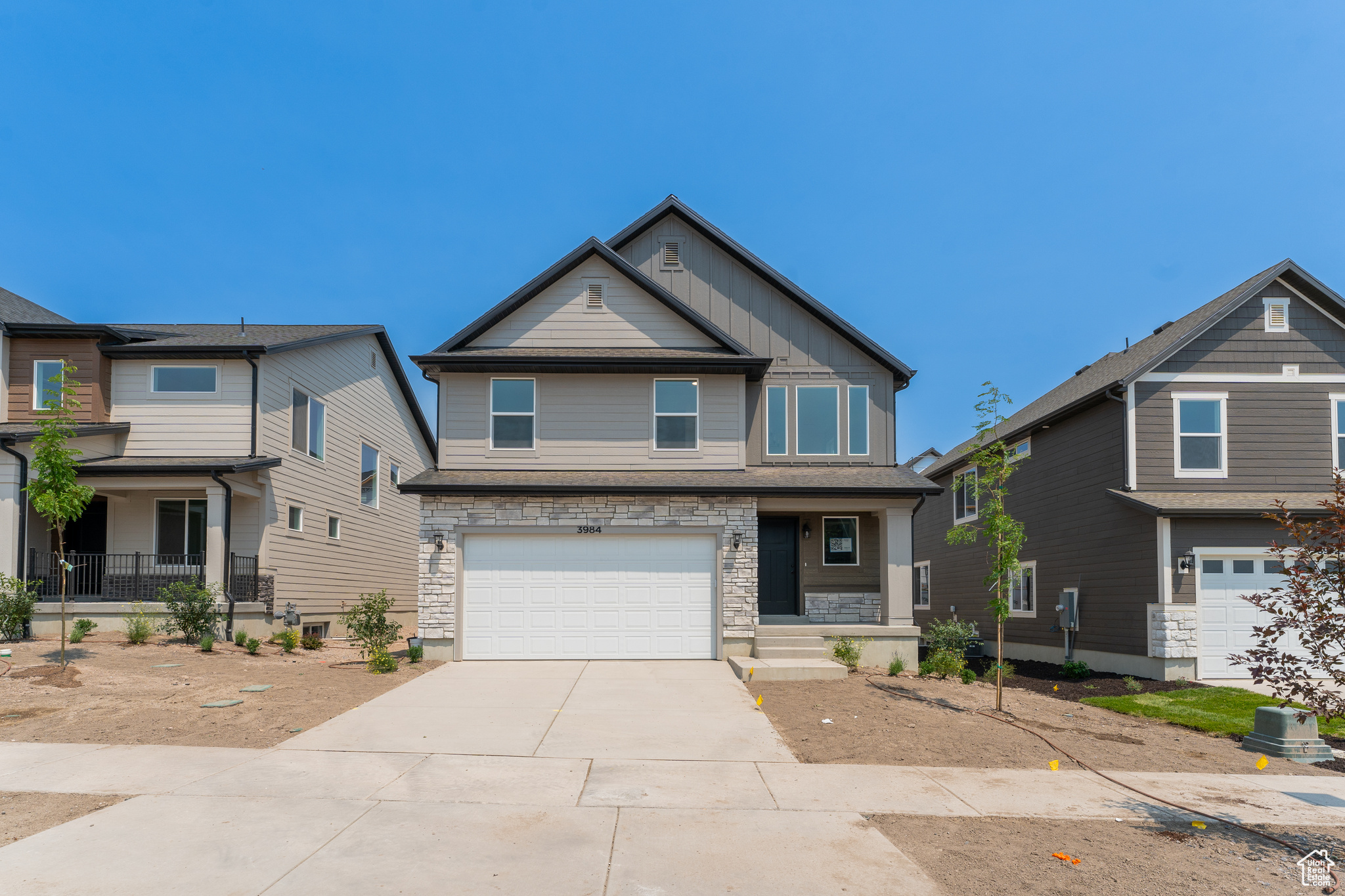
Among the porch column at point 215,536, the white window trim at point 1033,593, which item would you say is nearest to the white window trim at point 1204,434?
the white window trim at point 1033,593

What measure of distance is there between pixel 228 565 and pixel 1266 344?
2076 cm

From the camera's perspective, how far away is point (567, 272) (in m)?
16.7

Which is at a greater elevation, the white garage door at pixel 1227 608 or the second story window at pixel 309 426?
the second story window at pixel 309 426

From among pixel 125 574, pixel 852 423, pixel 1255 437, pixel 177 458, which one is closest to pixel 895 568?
pixel 852 423

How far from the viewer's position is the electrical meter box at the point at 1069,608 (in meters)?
17.9

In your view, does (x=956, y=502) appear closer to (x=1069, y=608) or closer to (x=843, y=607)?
(x=1069, y=608)

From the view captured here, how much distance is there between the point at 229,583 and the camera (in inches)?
656

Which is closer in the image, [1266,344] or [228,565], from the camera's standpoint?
[1266,344]

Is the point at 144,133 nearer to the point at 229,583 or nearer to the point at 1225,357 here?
the point at 229,583

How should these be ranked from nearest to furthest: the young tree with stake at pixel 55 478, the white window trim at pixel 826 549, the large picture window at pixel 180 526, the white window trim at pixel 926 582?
the young tree with stake at pixel 55 478, the white window trim at pixel 826 549, the large picture window at pixel 180 526, the white window trim at pixel 926 582

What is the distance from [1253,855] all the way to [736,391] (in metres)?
11.3

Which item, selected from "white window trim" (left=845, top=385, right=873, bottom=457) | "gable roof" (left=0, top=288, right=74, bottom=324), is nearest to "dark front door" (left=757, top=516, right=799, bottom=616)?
"white window trim" (left=845, top=385, right=873, bottom=457)

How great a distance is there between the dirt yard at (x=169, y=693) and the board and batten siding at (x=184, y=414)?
4146mm

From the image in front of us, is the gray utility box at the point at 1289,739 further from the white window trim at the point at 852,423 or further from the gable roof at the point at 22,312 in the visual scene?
the gable roof at the point at 22,312
